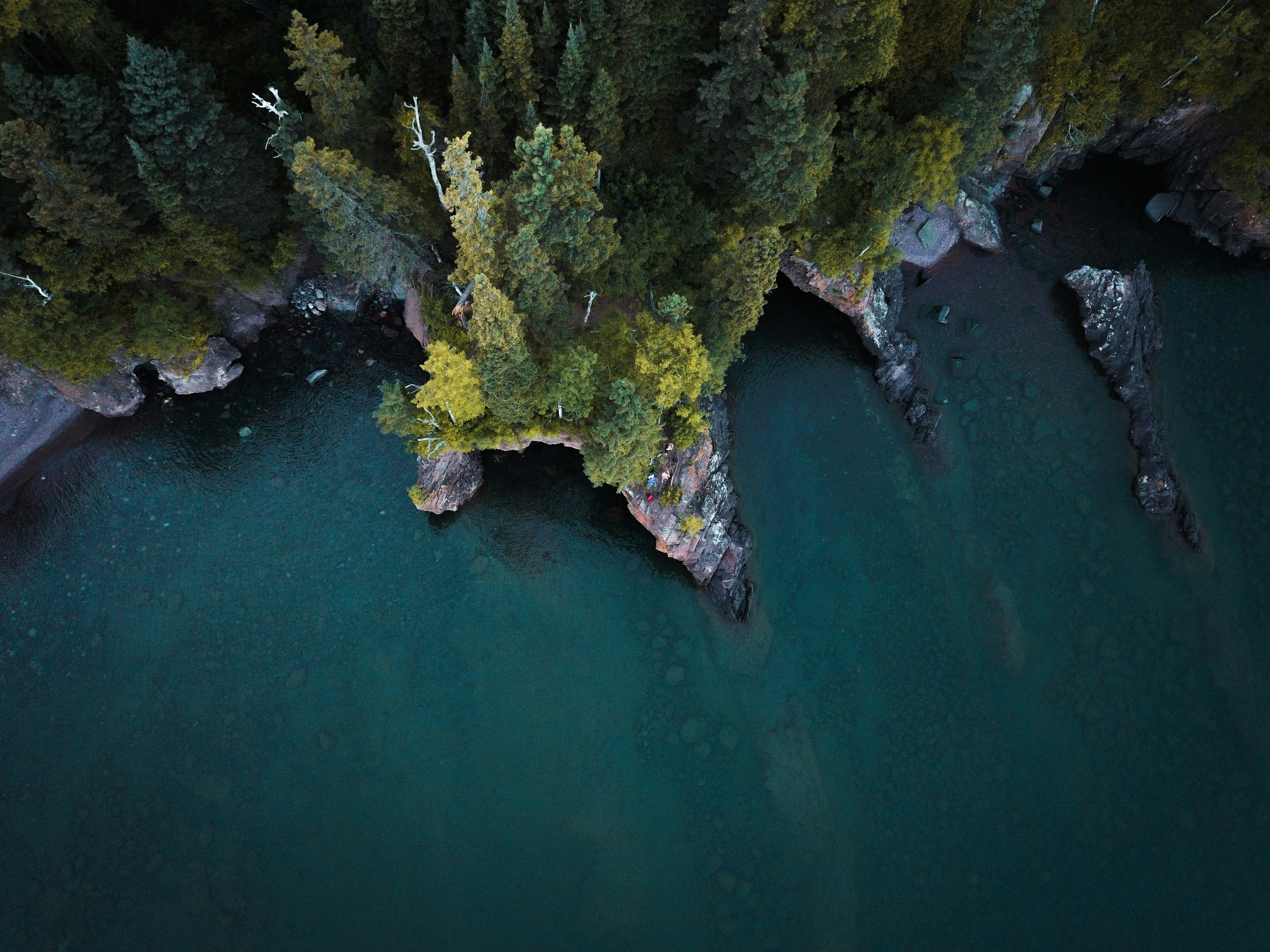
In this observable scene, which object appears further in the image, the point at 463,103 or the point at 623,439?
the point at 623,439

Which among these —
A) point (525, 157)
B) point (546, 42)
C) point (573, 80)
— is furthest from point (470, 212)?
point (546, 42)

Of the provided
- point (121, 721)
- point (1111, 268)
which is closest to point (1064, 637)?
point (1111, 268)

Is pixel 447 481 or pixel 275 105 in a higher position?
pixel 275 105

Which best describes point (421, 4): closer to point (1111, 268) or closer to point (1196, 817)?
point (1111, 268)

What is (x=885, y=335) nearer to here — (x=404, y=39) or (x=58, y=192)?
(x=404, y=39)

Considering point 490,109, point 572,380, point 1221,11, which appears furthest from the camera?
point 1221,11

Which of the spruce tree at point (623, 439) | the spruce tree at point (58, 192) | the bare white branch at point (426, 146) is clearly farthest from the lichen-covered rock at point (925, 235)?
the spruce tree at point (58, 192)

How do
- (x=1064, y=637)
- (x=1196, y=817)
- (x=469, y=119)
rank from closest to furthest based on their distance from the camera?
(x=469, y=119) → (x=1196, y=817) → (x=1064, y=637)
